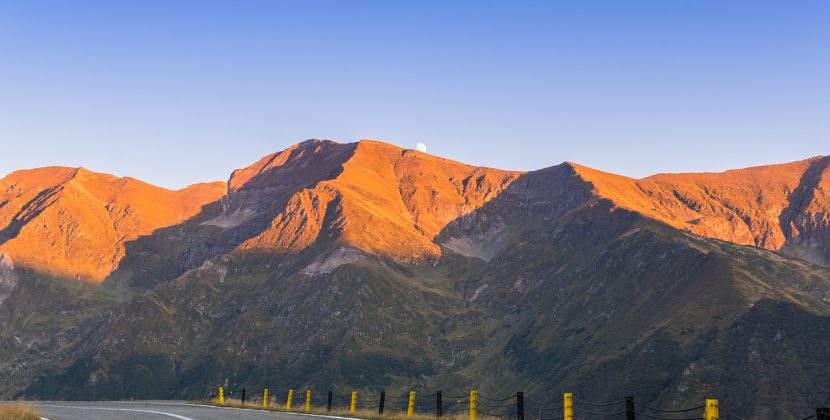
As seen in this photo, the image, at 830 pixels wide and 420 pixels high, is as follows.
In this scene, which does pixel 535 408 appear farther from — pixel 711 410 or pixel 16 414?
pixel 711 410

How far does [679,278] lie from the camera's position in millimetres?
199000

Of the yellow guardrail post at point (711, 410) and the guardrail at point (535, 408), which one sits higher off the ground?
the yellow guardrail post at point (711, 410)

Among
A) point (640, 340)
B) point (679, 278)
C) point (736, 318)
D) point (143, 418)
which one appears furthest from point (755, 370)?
point (143, 418)

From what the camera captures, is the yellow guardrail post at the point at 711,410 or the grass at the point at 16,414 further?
the grass at the point at 16,414

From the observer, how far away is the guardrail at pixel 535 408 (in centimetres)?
2716

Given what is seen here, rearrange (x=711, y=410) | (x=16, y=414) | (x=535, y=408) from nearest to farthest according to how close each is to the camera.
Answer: (x=711, y=410) → (x=16, y=414) → (x=535, y=408)

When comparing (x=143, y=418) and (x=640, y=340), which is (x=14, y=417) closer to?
(x=143, y=418)

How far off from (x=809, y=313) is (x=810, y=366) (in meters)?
21.1

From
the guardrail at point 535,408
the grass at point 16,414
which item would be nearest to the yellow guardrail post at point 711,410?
the guardrail at point 535,408

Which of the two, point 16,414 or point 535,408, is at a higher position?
point 16,414

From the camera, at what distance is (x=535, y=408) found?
119375 millimetres

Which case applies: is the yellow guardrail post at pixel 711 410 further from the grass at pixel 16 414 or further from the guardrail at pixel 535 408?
the grass at pixel 16 414

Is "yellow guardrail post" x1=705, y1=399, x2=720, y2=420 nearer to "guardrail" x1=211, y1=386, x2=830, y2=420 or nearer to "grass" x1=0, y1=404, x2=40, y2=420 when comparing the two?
"guardrail" x1=211, y1=386, x2=830, y2=420

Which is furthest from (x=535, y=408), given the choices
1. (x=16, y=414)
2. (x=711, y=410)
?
(x=711, y=410)
